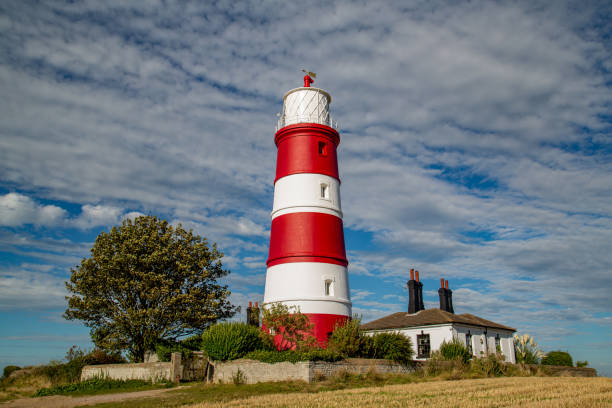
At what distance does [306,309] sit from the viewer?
22.3m

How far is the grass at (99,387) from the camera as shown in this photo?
65.9 ft

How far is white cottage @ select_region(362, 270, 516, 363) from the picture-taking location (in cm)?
2875

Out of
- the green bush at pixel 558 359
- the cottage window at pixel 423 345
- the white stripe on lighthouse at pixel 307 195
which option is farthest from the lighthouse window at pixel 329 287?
the green bush at pixel 558 359

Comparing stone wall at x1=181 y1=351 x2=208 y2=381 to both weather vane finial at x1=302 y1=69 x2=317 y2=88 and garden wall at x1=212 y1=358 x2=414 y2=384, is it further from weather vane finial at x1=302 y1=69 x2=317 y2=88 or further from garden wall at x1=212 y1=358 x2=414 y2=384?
weather vane finial at x1=302 y1=69 x2=317 y2=88

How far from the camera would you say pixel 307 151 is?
2517cm

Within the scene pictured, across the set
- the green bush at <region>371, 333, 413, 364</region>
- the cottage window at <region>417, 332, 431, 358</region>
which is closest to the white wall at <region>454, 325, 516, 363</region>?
the cottage window at <region>417, 332, 431, 358</region>

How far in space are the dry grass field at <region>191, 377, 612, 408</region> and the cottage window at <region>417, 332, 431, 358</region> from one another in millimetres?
13299

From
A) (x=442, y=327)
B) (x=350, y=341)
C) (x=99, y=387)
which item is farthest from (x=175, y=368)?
(x=442, y=327)

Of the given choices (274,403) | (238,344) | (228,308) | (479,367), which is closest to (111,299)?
(228,308)

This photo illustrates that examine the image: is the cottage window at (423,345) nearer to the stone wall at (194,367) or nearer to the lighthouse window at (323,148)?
the lighthouse window at (323,148)

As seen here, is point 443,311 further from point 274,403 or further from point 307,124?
point 274,403

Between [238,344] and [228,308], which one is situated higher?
[228,308]

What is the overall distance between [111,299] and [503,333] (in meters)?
25.9

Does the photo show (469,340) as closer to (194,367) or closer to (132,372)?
(194,367)
